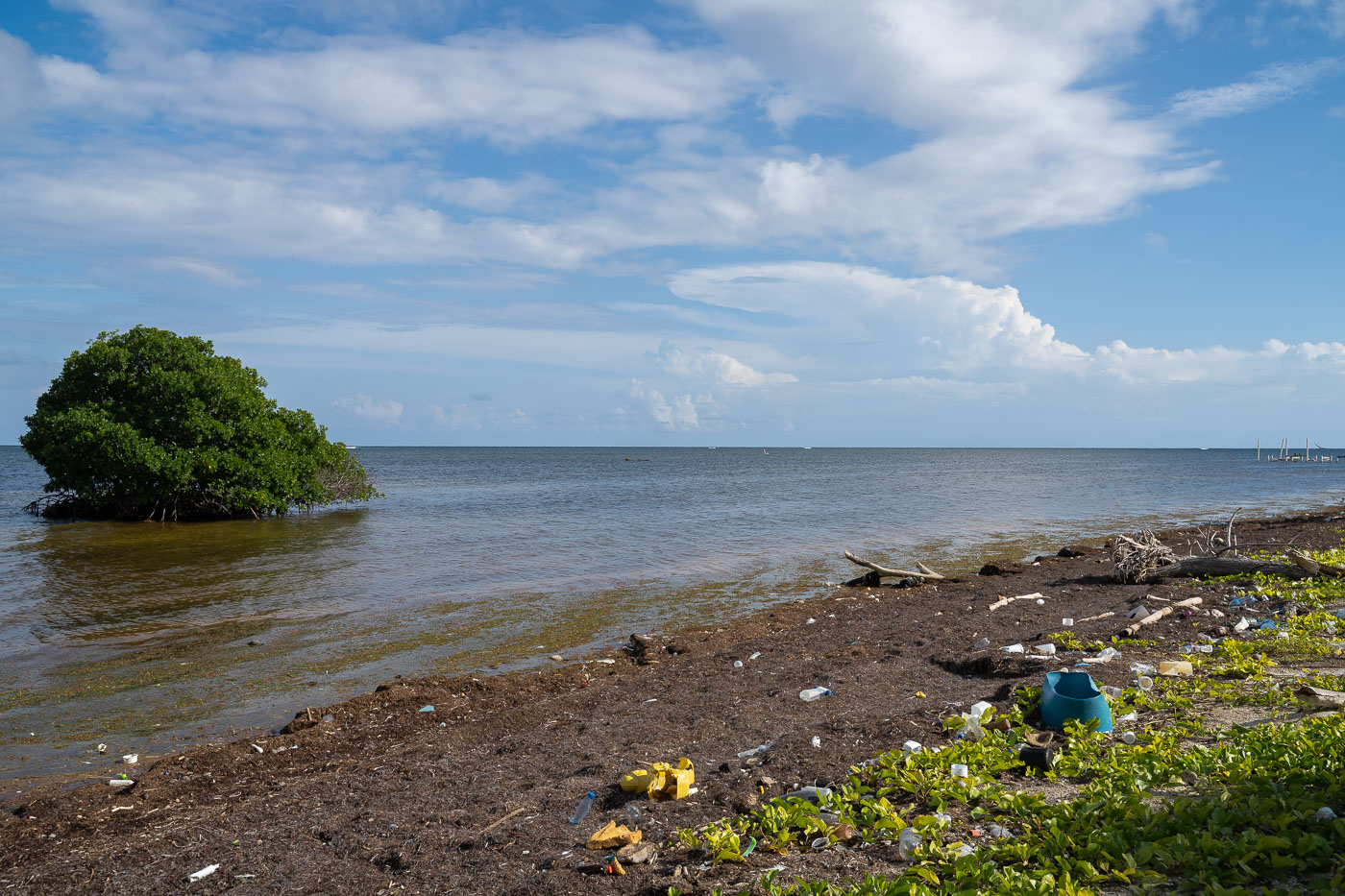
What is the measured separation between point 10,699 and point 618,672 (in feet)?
23.8

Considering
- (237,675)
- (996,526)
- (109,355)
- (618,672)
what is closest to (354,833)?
(618,672)

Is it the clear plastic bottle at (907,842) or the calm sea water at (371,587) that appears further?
the calm sea water at (371,587)

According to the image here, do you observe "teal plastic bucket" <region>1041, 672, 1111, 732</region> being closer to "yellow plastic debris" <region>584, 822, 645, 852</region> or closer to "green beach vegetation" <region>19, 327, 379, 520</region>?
"yellow plastic debris" <region>584, 822, 645, 852</region>

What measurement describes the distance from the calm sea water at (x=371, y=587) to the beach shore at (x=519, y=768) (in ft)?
5.13

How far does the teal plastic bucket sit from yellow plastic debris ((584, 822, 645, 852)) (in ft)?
10.3

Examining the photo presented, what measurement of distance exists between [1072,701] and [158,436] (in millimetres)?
31900

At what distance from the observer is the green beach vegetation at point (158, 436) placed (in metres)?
26.9

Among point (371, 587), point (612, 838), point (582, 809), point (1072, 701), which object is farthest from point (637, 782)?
point (371, 587)

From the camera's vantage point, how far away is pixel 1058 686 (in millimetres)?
5777

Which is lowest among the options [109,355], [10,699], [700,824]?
[10,699]

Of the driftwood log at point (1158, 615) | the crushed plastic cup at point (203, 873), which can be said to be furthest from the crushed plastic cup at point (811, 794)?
the driftwood log at point (1158, 615)

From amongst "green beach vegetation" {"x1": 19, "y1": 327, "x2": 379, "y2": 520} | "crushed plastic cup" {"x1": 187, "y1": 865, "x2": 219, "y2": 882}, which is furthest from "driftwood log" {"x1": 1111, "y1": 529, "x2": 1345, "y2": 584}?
"green beach vegetation" {"x1": 19, "y1": 327, "x2": 379, "y2": 520}

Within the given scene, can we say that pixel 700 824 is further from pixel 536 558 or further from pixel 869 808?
pixel 536 558

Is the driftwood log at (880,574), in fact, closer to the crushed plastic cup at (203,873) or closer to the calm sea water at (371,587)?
the calm sea water at (371,587)
